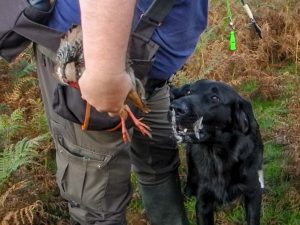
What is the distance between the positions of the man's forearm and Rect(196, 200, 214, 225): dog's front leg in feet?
6.18

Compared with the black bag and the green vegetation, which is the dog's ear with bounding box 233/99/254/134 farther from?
the black bag

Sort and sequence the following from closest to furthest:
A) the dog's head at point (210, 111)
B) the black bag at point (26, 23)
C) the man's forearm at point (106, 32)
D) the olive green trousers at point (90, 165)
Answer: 1. the man's forearm at point (106, 32)
2. the black bag at point (26, 23)
3. the olive green trousers at point (90, 165)
4. the dog's head at point (210, 111)

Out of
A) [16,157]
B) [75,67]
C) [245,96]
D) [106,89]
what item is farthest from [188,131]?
[245,96]

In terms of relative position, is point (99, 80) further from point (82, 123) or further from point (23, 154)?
point (23, 154)

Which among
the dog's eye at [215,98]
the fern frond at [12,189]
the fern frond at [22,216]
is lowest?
the fern frond at [22,216]

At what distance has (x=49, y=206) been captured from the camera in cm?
359

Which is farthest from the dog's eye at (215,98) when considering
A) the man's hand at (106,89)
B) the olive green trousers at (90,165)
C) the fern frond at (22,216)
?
the man's hand at (106,89)

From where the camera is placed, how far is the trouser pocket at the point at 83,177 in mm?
2396

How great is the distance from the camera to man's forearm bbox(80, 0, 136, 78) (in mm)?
1660

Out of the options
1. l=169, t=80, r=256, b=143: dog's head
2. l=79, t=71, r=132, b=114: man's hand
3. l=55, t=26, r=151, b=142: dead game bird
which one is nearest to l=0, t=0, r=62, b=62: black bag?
l=55, t=26, r=151, b=142: dead game bird

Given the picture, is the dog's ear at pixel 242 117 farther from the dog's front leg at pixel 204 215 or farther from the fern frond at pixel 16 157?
the fern frond at pixel 16 157

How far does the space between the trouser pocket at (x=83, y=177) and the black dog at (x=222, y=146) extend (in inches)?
36.6

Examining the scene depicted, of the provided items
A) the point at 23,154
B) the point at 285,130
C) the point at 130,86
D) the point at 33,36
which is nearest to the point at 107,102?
the point at 130,86

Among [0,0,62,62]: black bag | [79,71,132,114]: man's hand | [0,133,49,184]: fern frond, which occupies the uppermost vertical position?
A: [0,0,62,62]: black bag
